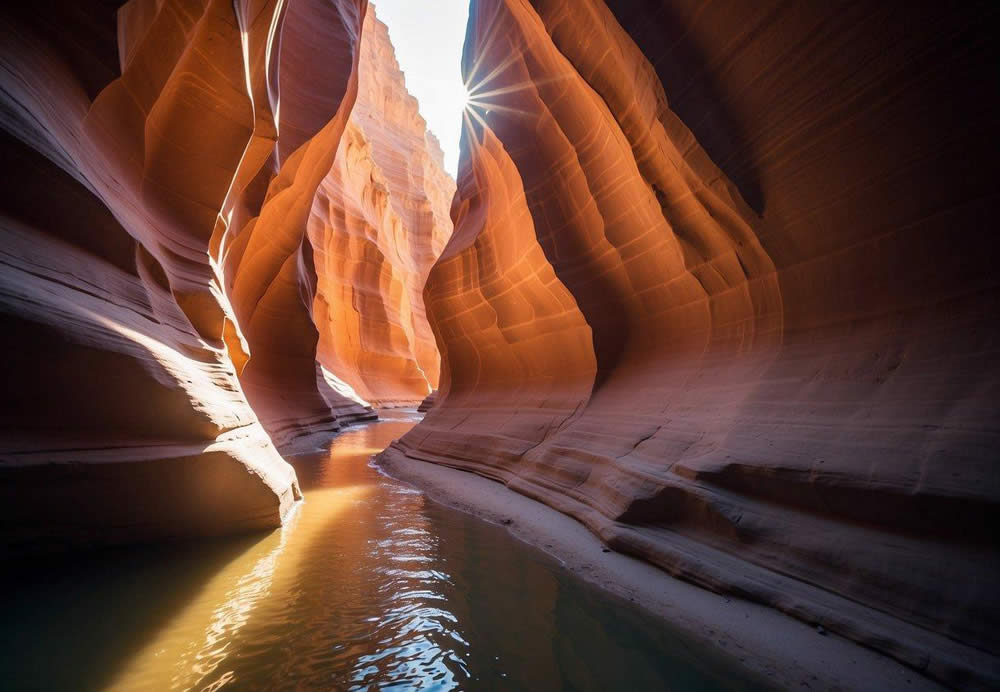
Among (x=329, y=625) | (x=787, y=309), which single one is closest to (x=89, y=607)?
(x=329, y=625)

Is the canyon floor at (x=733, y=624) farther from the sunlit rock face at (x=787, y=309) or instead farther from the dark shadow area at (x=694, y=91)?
the dark shadow area at (x=694, y=91)

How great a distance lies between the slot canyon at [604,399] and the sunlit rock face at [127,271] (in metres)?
0.03

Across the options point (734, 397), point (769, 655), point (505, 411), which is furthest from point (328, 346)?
point (769, 655)

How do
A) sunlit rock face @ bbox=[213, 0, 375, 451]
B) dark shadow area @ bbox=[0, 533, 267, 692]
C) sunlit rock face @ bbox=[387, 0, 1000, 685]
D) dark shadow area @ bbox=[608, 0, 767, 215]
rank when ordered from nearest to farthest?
dark shadow area @ bbox=[0, 533, 267, 692] < sunlit rock face @ bbox=[387, 0, 1000, 685] < dark shadow area @ bbox=[608, 0, 767, 215] < sunlit rock face @ bbox=[213, 0, 375, 451]

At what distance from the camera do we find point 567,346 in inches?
329

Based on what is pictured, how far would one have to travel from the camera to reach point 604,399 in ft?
23.1

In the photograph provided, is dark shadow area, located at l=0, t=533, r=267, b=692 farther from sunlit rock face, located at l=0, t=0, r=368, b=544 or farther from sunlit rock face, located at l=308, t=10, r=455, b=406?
sunlit rock face, located at l=308, t=10, r=455, b=406

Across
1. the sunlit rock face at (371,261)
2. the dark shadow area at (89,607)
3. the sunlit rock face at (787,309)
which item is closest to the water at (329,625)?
the dark shadow area at (89,607)

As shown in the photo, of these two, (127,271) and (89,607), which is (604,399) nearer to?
(89,607)

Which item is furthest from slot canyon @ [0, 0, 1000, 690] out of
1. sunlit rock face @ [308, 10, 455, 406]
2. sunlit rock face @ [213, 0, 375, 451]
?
sunlit rock face @ [308, 10, 455, 406]

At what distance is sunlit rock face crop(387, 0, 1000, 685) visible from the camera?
2887mm

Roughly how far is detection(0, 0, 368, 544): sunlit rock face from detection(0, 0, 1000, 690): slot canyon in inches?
1.1

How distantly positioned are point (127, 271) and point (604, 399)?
6364 millimetres

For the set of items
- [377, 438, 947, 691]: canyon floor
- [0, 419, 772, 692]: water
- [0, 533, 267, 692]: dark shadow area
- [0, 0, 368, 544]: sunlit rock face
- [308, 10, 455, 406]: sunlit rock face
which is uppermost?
[308, 10, 455, 406]: sunlit rock face
